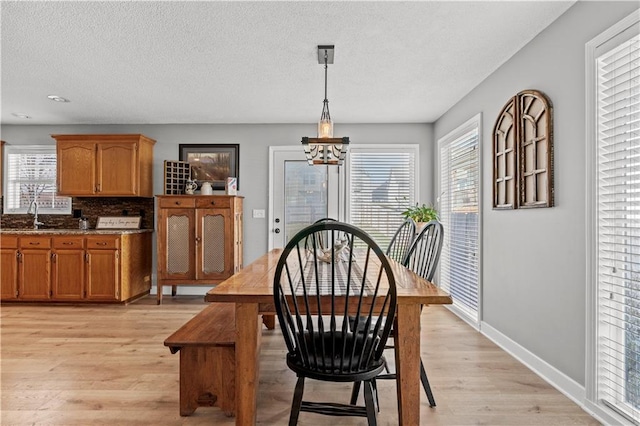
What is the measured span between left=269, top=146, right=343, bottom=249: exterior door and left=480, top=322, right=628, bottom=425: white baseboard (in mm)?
2701

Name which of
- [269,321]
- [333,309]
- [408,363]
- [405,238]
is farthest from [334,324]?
[269,321]

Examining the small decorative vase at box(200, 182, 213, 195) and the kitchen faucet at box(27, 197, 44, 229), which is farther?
the kitchen faucet at box(27, 197, 44, 229)

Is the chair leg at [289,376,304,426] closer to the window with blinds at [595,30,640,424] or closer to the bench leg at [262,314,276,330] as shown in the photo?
the window with blinds at [595,30,640,424]

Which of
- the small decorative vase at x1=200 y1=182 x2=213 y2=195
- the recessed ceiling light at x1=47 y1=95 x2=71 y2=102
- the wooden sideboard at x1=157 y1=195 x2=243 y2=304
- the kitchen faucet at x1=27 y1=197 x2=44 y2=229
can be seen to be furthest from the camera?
the kitchen faucet at x1=27 y1=197 x2=44 y2=229

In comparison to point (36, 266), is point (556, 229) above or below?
above

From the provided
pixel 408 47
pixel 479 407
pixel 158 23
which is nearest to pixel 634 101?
pixel 408 47

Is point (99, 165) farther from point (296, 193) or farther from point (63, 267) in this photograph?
point (296, 193)

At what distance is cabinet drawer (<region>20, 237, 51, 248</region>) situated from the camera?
4785mm

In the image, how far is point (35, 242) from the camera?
4781 millimetres

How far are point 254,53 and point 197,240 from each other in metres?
2.63

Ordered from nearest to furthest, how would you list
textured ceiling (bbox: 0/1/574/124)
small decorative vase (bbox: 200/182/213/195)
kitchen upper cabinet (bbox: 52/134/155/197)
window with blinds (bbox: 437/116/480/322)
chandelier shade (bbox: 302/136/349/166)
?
textured ceiling (bbox: 0/1/574/124)
chandelier shade (bbox: 302/136/349/166)
window with blinds (bbox: 437/116/480/322)
kitchen upper cabinet (bbox: 52/134/155/197)
small decorative vase (bbox: 200/182/213/195)

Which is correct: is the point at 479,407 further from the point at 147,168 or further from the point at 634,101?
the point at 147,168

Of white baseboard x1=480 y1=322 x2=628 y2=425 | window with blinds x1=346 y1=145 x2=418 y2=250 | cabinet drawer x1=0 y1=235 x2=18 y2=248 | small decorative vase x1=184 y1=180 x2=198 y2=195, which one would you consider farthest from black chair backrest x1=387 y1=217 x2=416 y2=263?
cabinet drawer x1=0 y1=235 x2=18 y2=248

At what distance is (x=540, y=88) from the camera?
278cm
